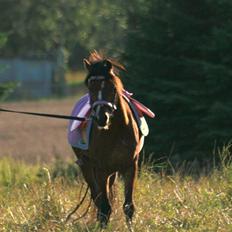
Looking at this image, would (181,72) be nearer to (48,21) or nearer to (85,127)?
(85,127)

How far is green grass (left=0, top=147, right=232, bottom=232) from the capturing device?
746 centimetres

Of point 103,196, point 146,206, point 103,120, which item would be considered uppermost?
point 103,120

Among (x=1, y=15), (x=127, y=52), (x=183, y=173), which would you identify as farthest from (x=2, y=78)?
(x=183, y=173)

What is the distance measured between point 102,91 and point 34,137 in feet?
68.6

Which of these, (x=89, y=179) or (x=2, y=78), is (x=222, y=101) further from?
(x=2, y=78)

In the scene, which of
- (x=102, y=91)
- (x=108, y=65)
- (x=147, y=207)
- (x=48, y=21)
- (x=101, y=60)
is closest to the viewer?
(x=102, y=91)

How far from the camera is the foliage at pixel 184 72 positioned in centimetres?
1361

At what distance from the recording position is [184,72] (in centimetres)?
1444

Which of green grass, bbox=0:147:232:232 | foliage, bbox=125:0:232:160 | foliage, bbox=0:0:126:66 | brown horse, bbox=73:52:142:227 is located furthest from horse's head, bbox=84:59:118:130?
foliage, bbox=0:0:126:66

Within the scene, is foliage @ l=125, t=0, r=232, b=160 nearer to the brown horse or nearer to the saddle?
the saddle

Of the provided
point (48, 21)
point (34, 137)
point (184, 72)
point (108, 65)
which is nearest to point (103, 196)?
point (108, 65)

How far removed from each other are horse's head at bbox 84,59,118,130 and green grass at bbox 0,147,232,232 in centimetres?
104

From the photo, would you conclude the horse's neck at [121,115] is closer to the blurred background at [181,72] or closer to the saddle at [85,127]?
the saddle at [85,127]

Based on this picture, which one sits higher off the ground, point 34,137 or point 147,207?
point 147,207
